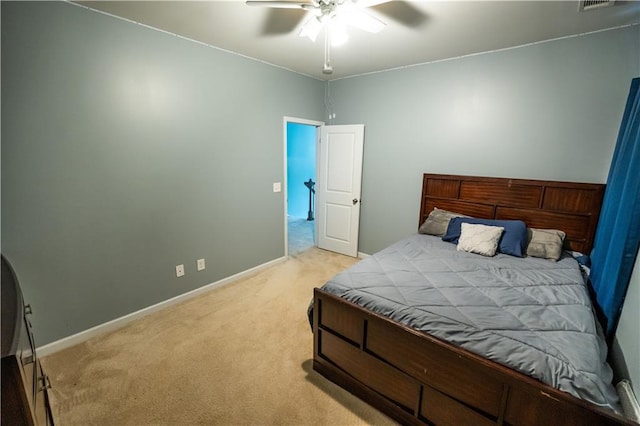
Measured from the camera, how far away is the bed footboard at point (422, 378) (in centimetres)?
116

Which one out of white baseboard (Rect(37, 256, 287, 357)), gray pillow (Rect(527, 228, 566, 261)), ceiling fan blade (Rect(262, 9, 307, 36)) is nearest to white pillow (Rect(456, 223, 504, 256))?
gray pillow (Rect(527, 228, 566, 261))

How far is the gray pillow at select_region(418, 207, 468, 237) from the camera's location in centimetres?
304

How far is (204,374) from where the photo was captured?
1.96 meters

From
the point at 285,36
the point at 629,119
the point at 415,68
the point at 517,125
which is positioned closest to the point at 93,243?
the point at 285,36

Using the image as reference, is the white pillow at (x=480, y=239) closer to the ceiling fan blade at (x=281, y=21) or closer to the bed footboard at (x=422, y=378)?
the bed footboard at (x=422, y=378)

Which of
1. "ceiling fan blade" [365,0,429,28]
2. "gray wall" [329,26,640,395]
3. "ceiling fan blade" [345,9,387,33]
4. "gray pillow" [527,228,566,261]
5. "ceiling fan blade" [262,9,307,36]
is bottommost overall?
"gray pillow" [527,228,566,261]

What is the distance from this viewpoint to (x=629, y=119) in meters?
2.08

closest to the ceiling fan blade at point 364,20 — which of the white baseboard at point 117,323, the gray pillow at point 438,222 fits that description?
the gray pillow at point 438,222

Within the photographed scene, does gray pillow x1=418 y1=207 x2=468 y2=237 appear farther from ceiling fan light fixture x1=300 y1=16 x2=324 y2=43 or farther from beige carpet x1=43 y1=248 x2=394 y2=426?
ceiling fan light fixture x1=300 y1=16 x2=324 y2=43

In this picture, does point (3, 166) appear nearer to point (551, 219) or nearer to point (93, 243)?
point (93, 243)

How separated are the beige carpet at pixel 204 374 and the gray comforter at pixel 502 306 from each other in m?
0.69

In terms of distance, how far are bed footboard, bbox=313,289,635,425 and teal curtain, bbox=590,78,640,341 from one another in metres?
0.98

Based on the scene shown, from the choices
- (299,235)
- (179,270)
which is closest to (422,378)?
(179,270)

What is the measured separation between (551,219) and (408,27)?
2.22 meters
